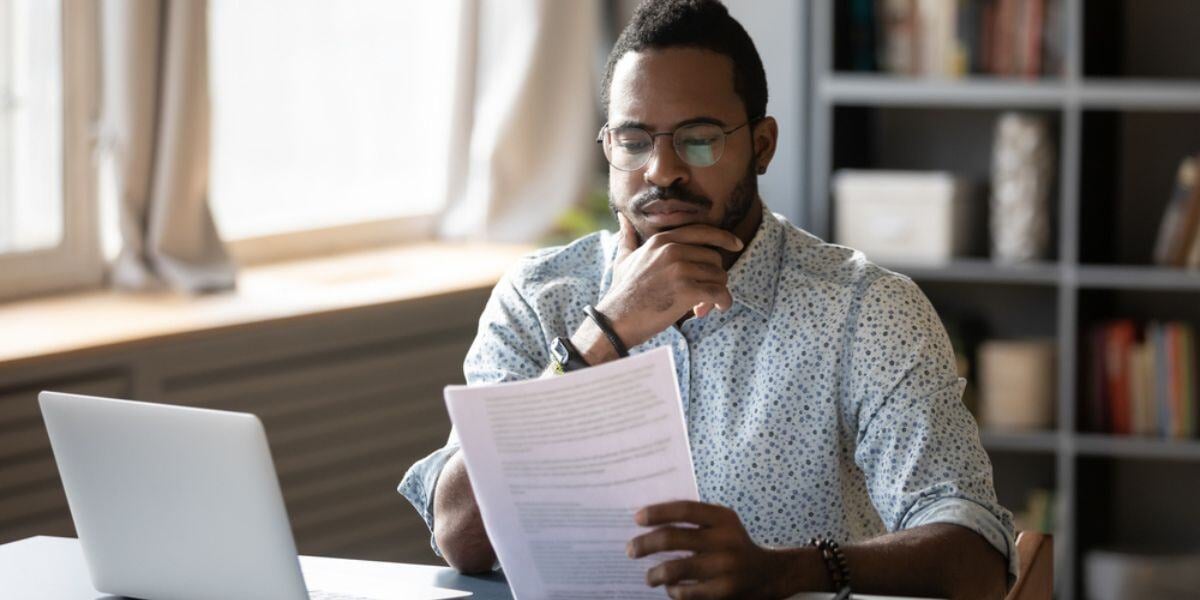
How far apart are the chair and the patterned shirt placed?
0.06m

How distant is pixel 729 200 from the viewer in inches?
74.7

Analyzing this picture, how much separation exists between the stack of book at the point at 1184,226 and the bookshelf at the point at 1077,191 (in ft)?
0.14

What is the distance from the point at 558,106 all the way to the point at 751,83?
7.65ft

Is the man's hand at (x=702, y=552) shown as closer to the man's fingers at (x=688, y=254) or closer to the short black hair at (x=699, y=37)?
the man's fingers at (x=688, y=254)

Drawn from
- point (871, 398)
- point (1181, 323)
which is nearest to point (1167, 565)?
point (1181, 323)

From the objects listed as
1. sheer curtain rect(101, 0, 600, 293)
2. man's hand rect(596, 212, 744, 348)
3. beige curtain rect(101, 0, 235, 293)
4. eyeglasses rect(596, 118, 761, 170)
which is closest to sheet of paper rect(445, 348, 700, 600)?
man's hand rect(596, 212, 744, 348)

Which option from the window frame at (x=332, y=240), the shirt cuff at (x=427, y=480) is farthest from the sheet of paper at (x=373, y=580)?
the window frame at (x=332, y=240)

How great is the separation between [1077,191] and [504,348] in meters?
2.00

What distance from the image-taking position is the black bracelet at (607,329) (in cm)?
183

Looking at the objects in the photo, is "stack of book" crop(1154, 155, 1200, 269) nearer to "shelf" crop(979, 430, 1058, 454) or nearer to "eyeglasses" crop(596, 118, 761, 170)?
"shelf" crop(979, 430, 1058, 454)

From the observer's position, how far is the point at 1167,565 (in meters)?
3.71

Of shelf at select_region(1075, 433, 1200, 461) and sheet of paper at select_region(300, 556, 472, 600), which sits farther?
shelf at select_region(1075, 433, 1200, 461)

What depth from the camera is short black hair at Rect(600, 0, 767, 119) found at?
190 cm

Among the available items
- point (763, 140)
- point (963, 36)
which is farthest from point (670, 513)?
point (963, 36)
